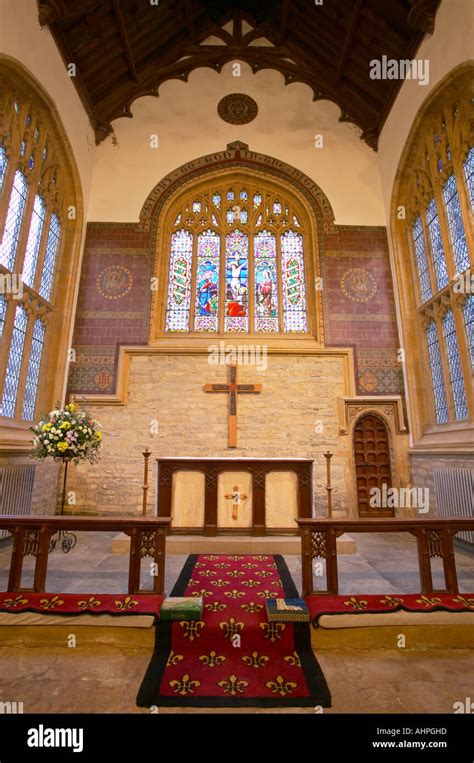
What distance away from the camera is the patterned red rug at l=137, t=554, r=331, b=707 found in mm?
2424

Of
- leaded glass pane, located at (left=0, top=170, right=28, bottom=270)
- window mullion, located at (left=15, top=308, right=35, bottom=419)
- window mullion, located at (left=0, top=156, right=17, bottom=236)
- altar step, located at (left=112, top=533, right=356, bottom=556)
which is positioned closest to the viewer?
altar step, located at (left=112, top=533, right=356, bottom=556)

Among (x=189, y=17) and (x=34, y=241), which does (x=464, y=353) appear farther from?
(x=189, y=17)

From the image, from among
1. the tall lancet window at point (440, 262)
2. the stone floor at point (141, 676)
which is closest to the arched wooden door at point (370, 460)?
the tall lancet window at point (440, 262)

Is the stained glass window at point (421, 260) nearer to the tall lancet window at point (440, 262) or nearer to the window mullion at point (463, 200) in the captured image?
the tall lancet window at point (440, 262)

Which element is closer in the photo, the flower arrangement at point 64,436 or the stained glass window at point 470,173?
the flower arrangement at point 64,436

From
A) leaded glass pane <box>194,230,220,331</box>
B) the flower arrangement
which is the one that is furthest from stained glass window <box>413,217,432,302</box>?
the flower arrangement

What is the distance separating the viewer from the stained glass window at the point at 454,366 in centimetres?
675

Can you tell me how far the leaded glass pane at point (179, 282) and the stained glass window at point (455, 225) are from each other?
17.3ft

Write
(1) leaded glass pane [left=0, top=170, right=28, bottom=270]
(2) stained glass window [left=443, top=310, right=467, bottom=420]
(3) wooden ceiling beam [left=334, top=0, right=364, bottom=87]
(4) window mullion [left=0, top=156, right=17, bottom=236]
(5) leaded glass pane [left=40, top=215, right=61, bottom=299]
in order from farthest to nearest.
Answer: (5) leaded glass pane [left=40, top=215, right=61, bottom=299], (3) wooden ceiling beam [left=334, top=0, right=364, bottom=87], (2) stained glass window [left=443, top=310, right=467, bottom=420], (1) leaded glass pane [left=0, top=170, right=28, bottom=270], (4) window mullion [left=0, top=156, right=17, bottom=236]

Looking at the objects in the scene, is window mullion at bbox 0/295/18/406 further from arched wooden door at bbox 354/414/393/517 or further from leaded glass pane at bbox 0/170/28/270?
arched wooden door at bbox 354/414/393/517

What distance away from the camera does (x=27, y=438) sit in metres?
6.68

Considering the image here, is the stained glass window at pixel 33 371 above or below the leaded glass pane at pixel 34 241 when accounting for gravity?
below

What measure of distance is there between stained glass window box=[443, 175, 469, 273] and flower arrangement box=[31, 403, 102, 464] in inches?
257

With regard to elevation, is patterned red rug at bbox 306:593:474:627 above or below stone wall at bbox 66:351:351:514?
below
